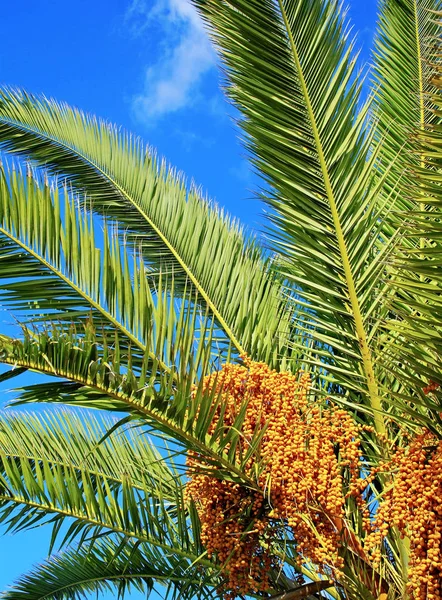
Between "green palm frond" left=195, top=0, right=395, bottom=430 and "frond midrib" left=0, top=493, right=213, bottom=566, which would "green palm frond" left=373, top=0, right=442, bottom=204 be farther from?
"frond midrib" left=0, top=493, right=213, bottom=566

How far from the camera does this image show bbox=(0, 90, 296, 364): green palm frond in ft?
16.2

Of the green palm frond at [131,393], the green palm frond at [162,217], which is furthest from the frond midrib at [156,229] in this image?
the green palm frond at [131,393]

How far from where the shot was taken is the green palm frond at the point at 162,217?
493 centimetres

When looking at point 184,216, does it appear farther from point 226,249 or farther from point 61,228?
point 61,228

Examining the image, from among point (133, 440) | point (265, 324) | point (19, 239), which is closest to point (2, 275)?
point (19, 239)

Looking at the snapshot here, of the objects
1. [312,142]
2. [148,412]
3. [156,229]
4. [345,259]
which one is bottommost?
[148,412]

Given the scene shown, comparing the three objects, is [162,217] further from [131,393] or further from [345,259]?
[131,393]

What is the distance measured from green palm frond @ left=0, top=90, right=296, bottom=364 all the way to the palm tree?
0.05ft

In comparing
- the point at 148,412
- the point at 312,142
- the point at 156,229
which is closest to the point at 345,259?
the point at 312,142

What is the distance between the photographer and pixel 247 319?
192 inches

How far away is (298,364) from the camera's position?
4.84m

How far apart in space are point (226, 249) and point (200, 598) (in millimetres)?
2158

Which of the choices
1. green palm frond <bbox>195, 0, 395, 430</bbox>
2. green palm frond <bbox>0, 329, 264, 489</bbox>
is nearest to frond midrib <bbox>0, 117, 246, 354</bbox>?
green palm frond <bbox>195, 0, 395, 430</bbox>

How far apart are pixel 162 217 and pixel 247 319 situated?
1055 millimetres
